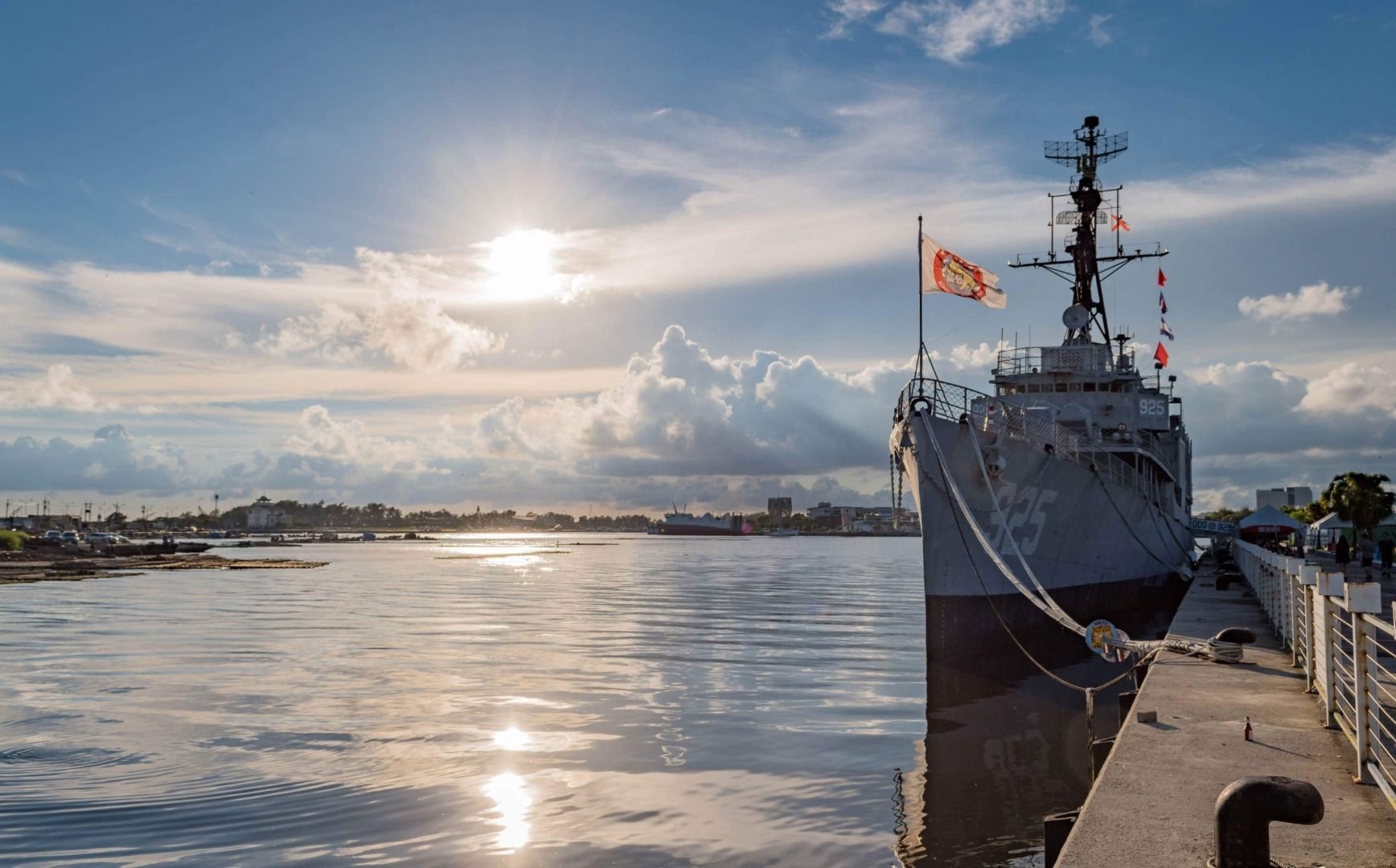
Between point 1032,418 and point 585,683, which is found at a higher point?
point 1032,418

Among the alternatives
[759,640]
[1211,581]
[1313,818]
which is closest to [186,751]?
[1313,818]

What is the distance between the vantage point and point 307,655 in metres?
23.9

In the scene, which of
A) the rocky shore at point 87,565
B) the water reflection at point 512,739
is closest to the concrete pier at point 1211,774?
the water reflection at point 512,739

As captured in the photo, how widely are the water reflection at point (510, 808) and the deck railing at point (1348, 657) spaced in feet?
24.2

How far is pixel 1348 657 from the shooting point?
30.2 ft

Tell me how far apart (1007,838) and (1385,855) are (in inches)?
197

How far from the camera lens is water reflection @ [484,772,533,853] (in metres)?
9.95

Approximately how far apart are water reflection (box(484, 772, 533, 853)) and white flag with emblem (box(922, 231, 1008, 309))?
13653mm

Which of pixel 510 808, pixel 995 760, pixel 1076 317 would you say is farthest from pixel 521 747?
pixel 1076 317

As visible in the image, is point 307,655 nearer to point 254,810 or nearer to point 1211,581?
point 254,810

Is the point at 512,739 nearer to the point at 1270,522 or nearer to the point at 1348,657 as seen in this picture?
the point at 1348,657

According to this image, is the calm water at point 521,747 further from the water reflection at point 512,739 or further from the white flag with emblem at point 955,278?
the white flag with emblem at point 955,278

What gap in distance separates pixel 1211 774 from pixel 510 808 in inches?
280

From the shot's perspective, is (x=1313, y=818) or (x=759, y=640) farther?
(x=759, y=640)
